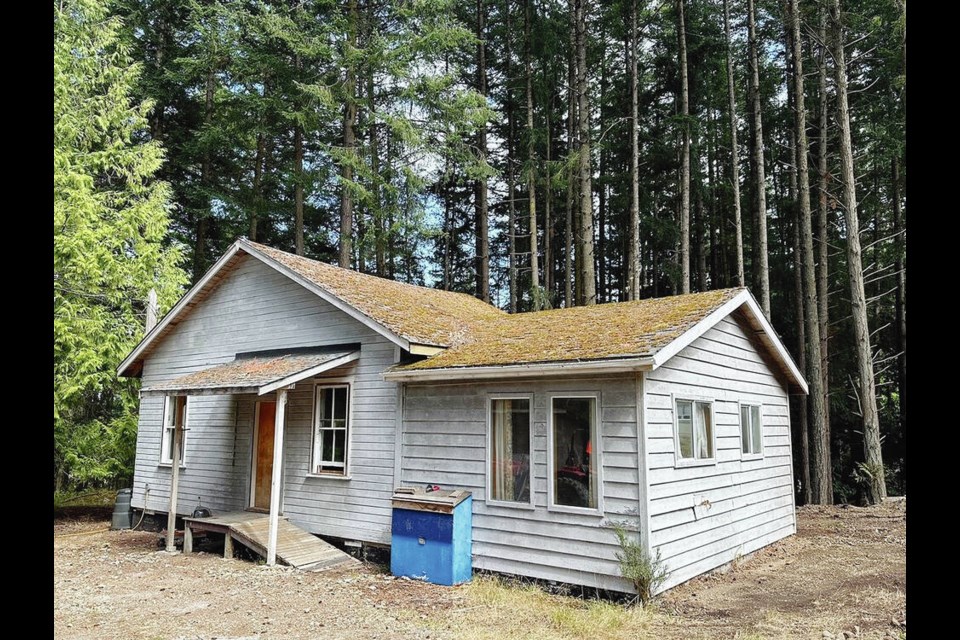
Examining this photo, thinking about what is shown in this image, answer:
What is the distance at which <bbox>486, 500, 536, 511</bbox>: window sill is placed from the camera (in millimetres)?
Answer: 8891

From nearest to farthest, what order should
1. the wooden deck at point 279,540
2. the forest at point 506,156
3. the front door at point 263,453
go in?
the wooden deck at point 279,540
the front door at point 263,453
the forest at point 506,156

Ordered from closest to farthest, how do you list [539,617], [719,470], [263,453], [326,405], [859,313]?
[539,617]
[719,470]
[326,405]
[263,453]
[859,313]

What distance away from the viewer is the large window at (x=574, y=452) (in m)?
8.50

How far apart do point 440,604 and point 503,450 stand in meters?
2.25

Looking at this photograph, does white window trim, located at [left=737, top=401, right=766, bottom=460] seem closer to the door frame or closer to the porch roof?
the porch roof

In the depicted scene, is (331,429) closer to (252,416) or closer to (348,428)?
(348,428)

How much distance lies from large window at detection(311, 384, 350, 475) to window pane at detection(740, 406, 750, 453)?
6844 millimetres

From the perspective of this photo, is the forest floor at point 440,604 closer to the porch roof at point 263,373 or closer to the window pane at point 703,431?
the window pane at point 703,431

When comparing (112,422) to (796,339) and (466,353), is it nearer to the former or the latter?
(466,353)

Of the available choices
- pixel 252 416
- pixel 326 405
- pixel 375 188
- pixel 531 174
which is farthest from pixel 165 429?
pixel 531 174

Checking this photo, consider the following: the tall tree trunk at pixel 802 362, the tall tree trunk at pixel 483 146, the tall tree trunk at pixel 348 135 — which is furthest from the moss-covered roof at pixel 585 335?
the tall tree trunk at pixel 483 146

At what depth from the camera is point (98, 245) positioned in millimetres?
15578

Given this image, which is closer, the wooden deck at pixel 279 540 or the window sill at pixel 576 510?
the window sill at pixel 576 510
